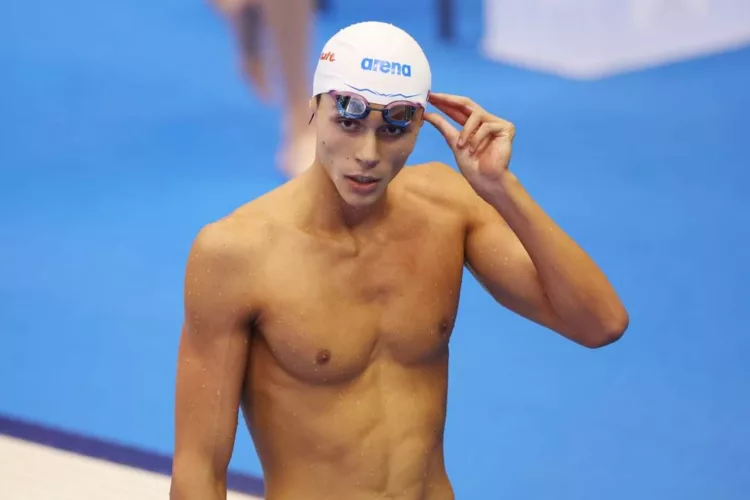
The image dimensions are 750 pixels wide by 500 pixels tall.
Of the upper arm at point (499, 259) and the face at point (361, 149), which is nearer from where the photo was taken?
the face at point (361, 149)

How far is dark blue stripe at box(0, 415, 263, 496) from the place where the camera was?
3971mm

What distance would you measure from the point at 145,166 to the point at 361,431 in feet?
17.7

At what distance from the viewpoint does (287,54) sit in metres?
6.91

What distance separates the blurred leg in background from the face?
185 inches

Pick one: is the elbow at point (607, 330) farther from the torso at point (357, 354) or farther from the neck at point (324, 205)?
the neck at point (324, 205)

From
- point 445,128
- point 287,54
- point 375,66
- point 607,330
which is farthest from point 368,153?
point 287,54

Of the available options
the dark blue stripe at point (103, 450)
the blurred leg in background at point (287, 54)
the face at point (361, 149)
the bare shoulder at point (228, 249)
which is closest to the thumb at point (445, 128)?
the face at point (361, 149)

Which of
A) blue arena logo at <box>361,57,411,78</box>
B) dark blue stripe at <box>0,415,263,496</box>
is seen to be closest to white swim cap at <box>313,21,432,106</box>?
blue arena logo at <box>361,57,411,78</box>

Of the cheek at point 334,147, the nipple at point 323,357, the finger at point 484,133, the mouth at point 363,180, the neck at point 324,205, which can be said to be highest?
the finger at point 484,133

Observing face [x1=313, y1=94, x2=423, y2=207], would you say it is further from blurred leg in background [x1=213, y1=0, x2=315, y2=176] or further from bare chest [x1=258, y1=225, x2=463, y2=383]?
blurred leg in background [x1=213, y1=0, x2=315, y2=176]

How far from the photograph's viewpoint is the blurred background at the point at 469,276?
4512mm

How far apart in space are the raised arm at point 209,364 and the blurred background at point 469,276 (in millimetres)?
1556

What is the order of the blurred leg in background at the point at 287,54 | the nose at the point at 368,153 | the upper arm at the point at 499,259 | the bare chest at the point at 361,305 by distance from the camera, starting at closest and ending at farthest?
the nose at the point at 368,153, the bare chest at the point at 361,305, the upper arm at the point at 499,259, the blurred leg in background at the point at 287,54

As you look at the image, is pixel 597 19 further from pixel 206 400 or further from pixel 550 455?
pixel 206 400
